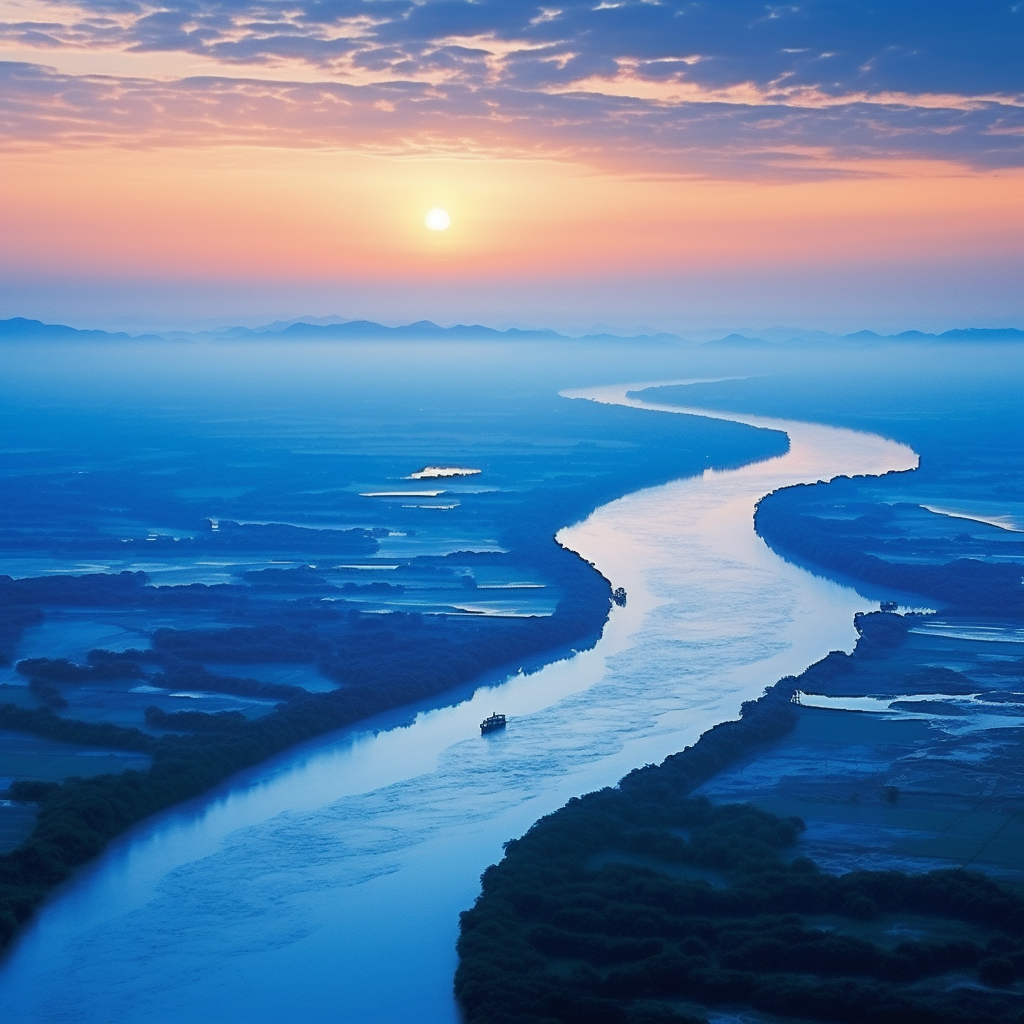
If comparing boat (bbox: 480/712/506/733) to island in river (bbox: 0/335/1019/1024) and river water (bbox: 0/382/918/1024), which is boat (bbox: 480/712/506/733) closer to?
river water (bbox: 0/382/918/1024)

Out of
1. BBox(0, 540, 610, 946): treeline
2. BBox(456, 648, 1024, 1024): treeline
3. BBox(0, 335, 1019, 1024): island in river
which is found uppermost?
BBox(456, 648, 1024, 1024): treeline

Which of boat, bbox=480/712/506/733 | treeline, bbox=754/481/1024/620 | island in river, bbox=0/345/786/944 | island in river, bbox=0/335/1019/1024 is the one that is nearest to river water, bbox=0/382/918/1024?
boat, bbox=480/712/506/733

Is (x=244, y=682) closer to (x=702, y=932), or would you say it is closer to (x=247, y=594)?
(x=247, y=594)

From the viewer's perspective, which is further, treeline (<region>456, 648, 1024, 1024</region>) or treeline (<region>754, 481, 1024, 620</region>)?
treeline (<region>754, 481, 1024, 620</region>)

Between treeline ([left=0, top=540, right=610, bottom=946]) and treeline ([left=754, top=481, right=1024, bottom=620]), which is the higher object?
treeline ([left=754, top=481, right=1024, bottom=620])

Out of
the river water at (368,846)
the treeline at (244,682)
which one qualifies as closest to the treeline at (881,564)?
the river water at (368,846)

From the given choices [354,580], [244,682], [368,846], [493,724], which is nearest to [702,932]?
[368,846]

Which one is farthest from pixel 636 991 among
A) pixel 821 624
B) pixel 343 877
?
pixel 821 624

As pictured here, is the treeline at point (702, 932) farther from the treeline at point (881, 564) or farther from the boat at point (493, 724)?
the treeline at point (881, 564)
